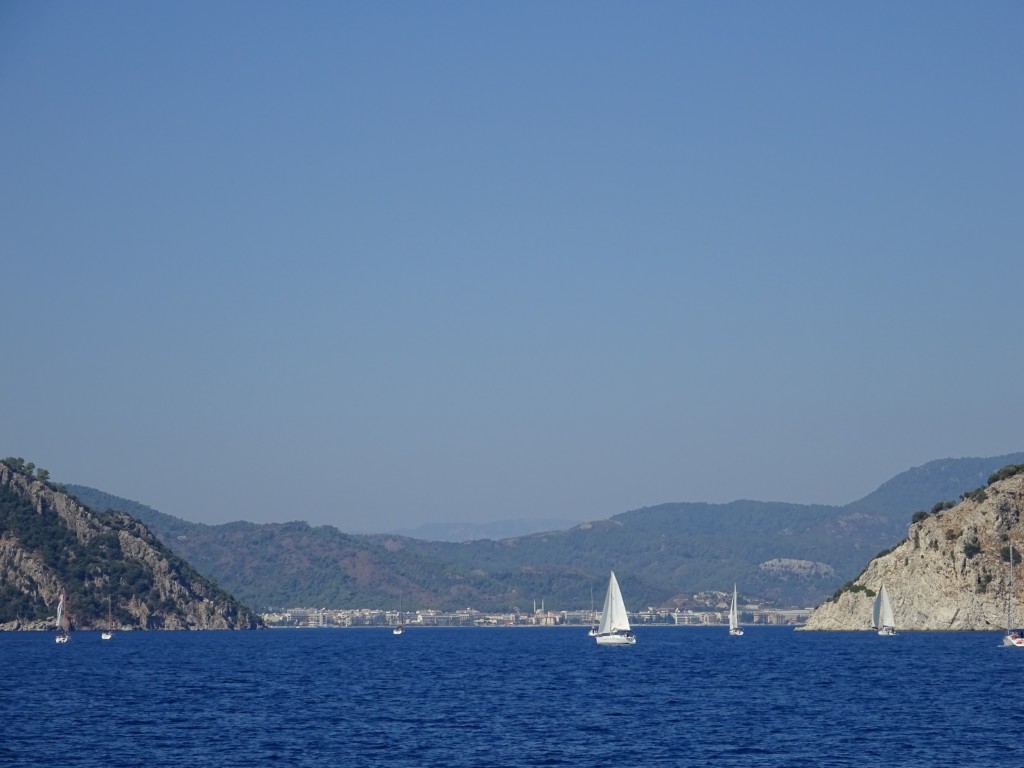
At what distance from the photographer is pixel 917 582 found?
7746 inches

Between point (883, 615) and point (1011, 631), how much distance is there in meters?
42.3

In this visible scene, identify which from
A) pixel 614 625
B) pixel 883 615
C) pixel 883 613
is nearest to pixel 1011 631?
pixel 883 613

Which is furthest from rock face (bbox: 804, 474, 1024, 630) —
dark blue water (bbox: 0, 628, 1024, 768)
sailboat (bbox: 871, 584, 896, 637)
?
dark blue water (bbox: 0, 628, 1024, 768)

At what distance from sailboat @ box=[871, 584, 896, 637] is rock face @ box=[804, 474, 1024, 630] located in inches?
163

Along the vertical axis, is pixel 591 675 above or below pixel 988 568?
below

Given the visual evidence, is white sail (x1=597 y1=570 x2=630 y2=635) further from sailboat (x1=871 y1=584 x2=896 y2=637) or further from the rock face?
the rock face

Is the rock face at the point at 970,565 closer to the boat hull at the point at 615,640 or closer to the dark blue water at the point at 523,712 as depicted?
the dark blue water at the point at 523,712

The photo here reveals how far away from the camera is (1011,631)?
153250mm

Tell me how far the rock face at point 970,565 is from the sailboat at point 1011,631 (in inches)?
33.8

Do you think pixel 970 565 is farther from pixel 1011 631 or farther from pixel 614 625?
pixel 614 625

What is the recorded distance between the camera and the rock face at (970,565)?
177250mm

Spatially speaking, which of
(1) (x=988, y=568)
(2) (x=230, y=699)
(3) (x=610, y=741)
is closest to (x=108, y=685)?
(2) (x=230, y=699)

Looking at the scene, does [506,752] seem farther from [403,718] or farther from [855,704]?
[855,704]

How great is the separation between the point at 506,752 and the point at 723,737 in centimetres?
1191
